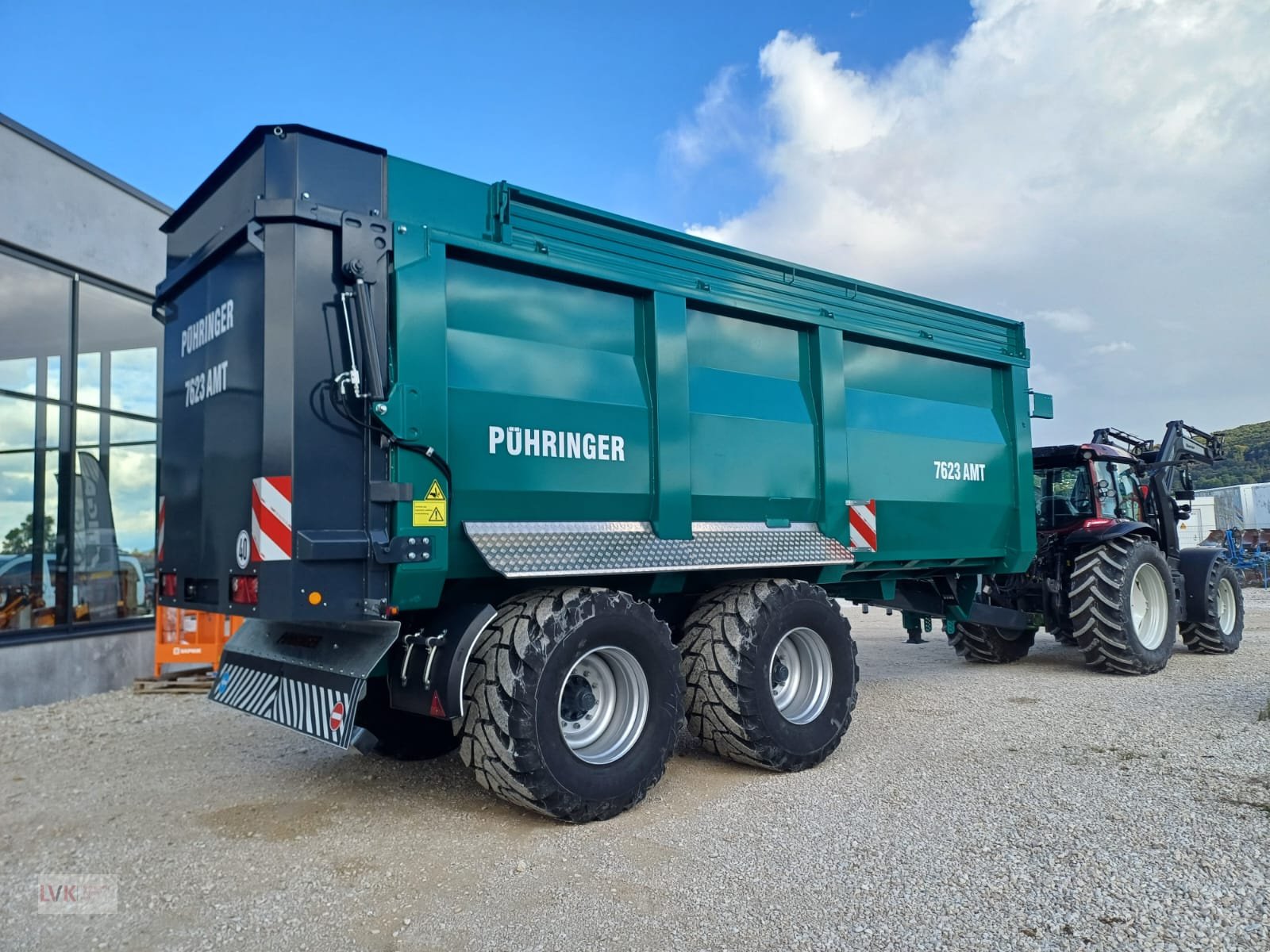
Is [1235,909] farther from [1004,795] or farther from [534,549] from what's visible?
[534,549]

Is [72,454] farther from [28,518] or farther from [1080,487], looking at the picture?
[1080,487]

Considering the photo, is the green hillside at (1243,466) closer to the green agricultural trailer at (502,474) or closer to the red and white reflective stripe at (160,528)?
the green agricultural trailer at (502,474)

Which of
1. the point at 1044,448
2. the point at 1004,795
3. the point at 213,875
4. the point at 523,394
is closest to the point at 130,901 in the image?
the point at 213,875

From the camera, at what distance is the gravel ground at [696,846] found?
9.96 feet

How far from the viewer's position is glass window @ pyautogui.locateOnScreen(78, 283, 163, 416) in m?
8.56

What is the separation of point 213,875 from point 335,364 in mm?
2191

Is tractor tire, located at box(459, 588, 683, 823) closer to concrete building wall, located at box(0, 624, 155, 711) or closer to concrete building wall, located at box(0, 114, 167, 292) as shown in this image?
concrete building wall, located at box(0, 624, 155, 711)

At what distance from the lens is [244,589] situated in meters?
4.07

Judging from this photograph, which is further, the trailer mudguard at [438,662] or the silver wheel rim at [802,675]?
the silver wheel rim at [802,675]

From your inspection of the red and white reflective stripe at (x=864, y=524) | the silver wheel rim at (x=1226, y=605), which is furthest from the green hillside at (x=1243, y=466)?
the red and white reflective stripe at (x=864, y=524)

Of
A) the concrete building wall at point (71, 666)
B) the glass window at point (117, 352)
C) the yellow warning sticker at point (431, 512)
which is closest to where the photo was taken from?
the yellow warning sticker at point (431, 512)

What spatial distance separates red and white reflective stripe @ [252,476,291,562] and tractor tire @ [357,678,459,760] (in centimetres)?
156

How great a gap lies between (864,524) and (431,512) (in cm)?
319

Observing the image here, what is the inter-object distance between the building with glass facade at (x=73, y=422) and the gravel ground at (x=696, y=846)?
1.90 m
